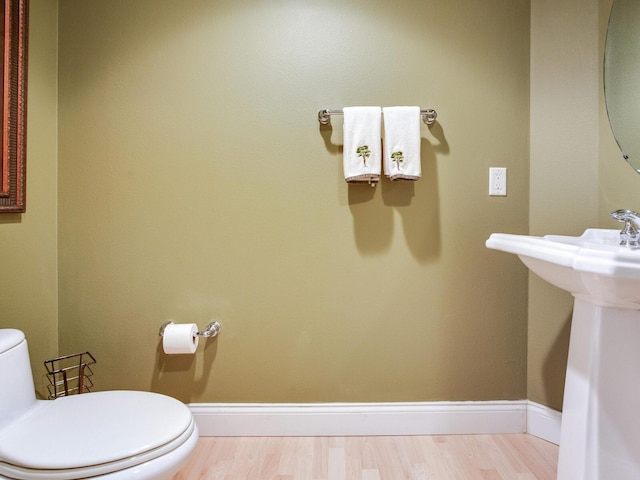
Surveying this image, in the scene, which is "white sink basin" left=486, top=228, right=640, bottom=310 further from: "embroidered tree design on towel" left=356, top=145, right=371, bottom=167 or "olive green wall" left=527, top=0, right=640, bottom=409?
"embroidered tree design on towel" left=356, top=145, right=371, bottom=167

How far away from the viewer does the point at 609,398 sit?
3.49 feet

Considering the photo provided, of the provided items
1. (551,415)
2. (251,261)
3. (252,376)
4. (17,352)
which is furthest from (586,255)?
(17,352)

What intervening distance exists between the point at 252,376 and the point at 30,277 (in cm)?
94

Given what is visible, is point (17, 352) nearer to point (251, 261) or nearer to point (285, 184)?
point (251, 261)

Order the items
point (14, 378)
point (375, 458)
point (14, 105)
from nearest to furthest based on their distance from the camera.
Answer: point (14, 378) < point (14, 105) < point (375, 458)

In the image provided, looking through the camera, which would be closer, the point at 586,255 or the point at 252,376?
the point at 586,255

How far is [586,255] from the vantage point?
923mm

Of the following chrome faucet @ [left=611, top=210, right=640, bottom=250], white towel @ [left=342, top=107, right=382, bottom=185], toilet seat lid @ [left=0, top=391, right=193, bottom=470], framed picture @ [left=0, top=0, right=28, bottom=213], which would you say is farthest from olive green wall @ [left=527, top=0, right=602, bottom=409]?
framed picture @ [left=0, top=0, right=28, bottom=213]

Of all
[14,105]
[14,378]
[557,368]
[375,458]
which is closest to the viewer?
[14,378]

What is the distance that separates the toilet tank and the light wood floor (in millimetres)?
596

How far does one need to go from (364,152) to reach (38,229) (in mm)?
1313

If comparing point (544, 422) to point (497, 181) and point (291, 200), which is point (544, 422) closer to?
point (497, 181)

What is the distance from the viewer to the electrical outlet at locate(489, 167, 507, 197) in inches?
67.3

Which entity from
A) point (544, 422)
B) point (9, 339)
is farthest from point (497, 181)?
point (9, 339)
